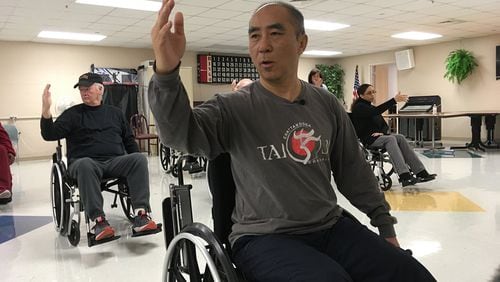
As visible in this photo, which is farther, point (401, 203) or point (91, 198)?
point (401, 203)

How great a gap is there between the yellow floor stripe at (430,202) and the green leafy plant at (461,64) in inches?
276

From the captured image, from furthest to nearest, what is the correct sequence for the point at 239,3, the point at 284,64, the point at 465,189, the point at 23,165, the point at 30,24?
1. the point at 23,165
2. the point at 30,24
3. the point at 239,3
4. the point at 465,189
5. the point at 284,64

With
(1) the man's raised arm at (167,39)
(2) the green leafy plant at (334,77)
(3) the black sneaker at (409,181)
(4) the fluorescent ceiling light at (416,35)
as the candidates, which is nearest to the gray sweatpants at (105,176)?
(1) the man's raised arm at (167,39)

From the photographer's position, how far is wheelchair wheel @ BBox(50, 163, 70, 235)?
114 inches

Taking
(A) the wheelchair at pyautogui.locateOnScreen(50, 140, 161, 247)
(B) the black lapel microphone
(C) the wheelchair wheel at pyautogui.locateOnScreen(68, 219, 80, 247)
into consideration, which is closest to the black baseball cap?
(A) the wheelchair at pyautogui.locateOnScreen(50, 140, 161, 247)

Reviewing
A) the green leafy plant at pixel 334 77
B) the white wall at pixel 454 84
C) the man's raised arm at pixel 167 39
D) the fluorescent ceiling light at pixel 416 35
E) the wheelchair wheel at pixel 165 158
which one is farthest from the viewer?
the green leafy plant at pixel 334 77

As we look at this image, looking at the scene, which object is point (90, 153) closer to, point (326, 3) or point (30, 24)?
point (326, 3)

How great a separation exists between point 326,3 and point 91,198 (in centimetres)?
494

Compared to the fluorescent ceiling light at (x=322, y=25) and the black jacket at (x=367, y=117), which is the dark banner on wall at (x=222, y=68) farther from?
the black jacket at (x=367, y=117)

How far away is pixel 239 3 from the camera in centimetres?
627

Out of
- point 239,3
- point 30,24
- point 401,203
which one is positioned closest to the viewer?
point 401,203

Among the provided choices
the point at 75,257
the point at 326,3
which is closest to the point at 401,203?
the point at 75,257

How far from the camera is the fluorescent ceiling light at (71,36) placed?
27.2 ft

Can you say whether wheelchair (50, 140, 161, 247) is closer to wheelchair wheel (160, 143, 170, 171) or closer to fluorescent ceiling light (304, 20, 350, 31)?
wheelchair wheel (160, 143, 170, 171)
